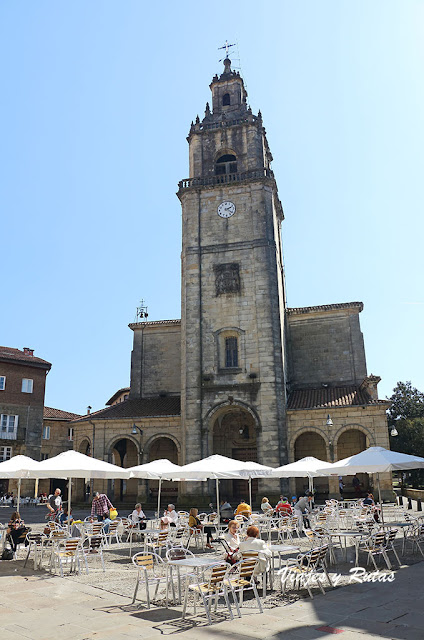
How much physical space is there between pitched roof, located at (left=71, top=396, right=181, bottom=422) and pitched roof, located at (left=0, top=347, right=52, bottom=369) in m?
9.93

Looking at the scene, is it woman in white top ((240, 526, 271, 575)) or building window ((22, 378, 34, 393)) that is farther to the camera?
building window ((22, 378, 34, 393))

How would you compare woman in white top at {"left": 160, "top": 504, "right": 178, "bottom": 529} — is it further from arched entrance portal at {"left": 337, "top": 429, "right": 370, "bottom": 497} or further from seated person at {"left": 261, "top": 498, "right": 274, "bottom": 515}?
arched entrance portal at {"left": 337, "top": 429, "right": 370, "bottom": 497}

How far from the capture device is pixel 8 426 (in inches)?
1533

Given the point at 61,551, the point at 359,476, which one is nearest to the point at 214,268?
the point at 359,476

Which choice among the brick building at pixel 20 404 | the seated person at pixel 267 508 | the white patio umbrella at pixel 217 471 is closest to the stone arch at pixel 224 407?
the seated person at pixel 267 508

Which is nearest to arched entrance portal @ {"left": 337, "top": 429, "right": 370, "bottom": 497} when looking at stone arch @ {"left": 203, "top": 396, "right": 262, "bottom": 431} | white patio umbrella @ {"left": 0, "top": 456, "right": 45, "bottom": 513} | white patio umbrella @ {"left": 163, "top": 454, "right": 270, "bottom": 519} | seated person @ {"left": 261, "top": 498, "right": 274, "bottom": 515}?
stone arch @ {"left": 203, "top": 396, "right": 262, "bottom": 431}

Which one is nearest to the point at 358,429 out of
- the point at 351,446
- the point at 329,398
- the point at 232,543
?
the point at 329,398

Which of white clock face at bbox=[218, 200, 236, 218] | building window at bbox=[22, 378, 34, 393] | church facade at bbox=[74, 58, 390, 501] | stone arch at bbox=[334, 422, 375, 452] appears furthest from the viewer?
building window at bbox=[22, 378, 34, 393]

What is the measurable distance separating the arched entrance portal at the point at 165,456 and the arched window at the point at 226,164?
18.3 metres

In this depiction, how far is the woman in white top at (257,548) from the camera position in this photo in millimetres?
9133

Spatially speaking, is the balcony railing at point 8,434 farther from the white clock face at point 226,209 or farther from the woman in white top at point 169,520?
the woman in white top at point 169,520

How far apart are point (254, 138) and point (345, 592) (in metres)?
30.7

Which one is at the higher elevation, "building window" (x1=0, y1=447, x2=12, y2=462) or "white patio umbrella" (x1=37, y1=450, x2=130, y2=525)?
"building window" (x1=0, y1=447, x2=12, y2=462)

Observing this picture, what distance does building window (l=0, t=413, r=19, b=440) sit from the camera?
38384 mm
